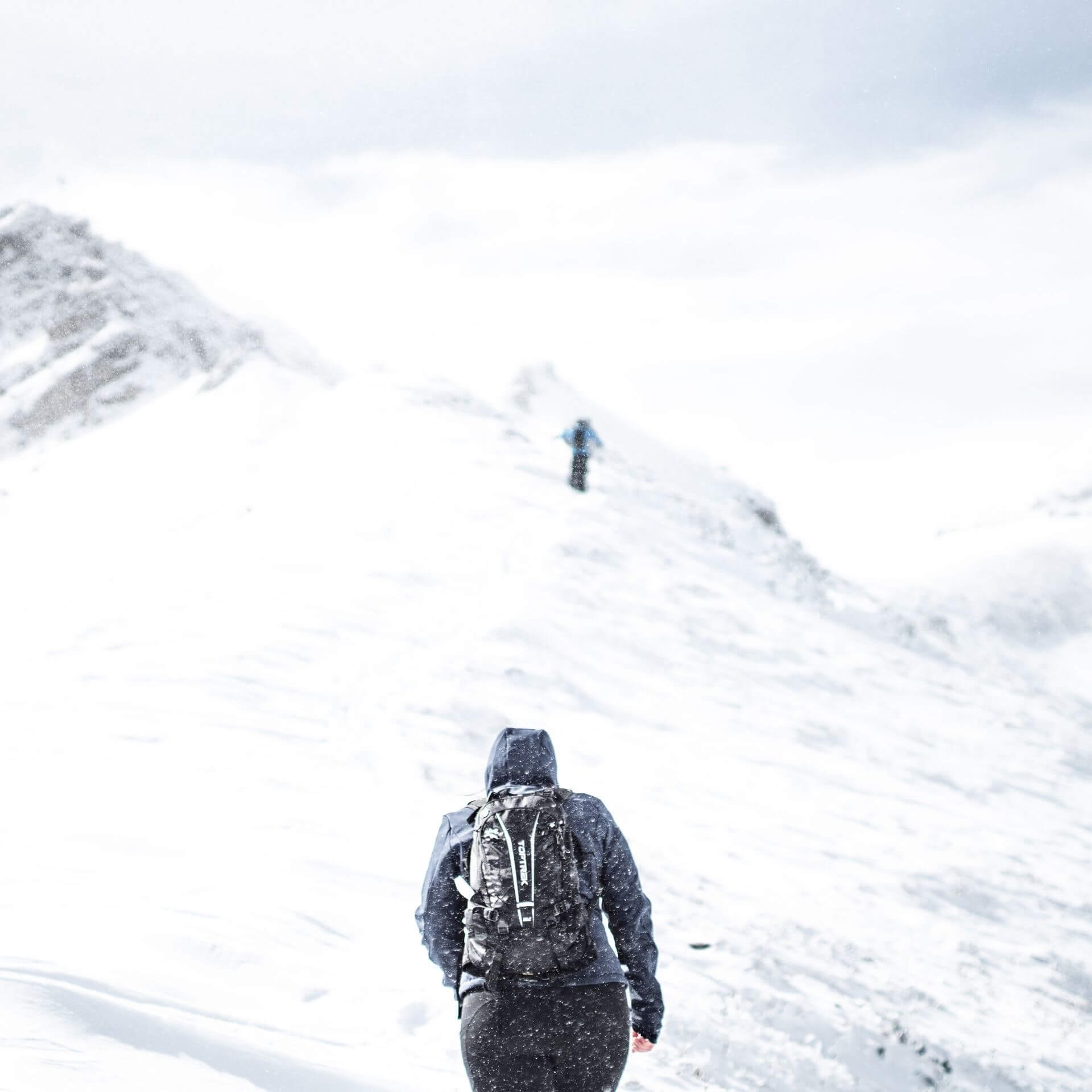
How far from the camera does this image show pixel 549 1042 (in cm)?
239

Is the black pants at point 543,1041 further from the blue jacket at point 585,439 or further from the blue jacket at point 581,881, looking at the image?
the blue jacket at point 585,439

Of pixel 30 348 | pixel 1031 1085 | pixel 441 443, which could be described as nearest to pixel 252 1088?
pixel 1031 1085

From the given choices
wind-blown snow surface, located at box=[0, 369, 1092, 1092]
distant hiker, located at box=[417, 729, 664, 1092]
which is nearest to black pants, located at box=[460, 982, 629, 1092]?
distant hiker, located at box=[417, 729, 664, 1092]

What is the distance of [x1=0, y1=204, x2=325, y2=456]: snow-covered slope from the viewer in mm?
48094

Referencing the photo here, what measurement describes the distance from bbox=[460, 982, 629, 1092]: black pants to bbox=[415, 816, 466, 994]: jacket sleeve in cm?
26

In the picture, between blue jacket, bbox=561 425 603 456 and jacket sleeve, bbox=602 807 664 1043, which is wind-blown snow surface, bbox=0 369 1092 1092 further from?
jacket sleeve, bbox=602 807 664 1043

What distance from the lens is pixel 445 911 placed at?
2732 millimetres

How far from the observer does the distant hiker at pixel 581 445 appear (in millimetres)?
18531

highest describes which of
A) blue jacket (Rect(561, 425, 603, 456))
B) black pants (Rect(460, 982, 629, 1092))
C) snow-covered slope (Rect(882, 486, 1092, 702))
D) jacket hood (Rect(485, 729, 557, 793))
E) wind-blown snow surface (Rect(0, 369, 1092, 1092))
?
blue jacket (Rect(561, 425, 603, 456))

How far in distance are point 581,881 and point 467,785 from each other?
6.08 m

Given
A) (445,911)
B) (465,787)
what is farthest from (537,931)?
(465,787)

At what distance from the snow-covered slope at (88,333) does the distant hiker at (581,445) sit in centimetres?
2582

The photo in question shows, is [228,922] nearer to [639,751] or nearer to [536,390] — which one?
[639,751]

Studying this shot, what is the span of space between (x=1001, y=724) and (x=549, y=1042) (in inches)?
552
